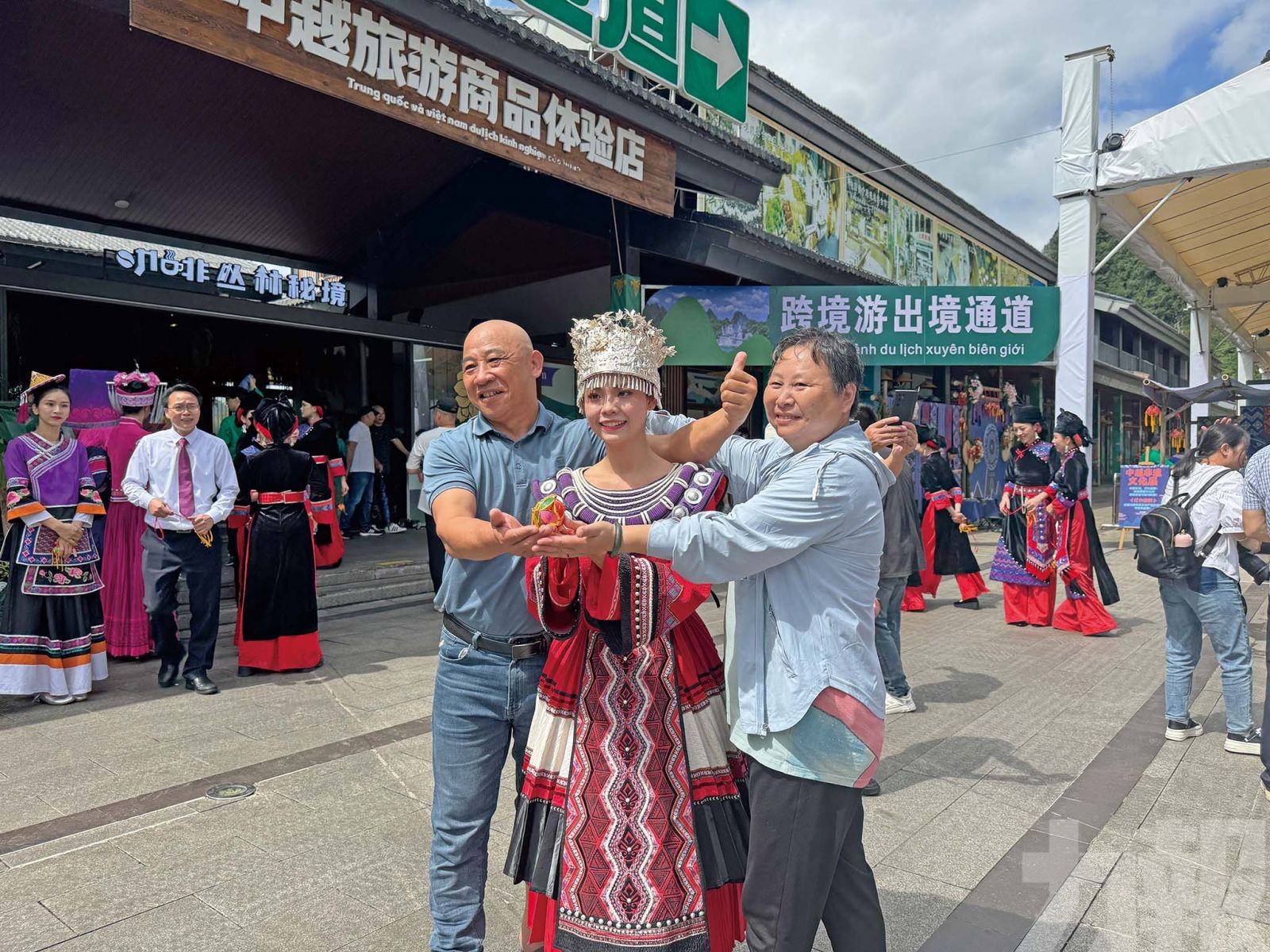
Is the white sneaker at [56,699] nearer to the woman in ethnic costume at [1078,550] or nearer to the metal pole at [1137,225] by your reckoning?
the woman in ethnic costume at [1078,550]

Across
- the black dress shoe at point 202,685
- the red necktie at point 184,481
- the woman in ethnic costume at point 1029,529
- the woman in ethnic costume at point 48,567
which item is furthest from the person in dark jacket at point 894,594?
the woman in ethnic costume at point 48,567

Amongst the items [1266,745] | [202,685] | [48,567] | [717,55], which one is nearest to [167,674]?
[202,685]

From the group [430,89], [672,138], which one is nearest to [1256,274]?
[672,138]

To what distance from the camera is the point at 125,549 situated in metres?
6.11

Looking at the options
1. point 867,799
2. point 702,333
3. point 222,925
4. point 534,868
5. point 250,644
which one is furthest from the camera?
point 702,333

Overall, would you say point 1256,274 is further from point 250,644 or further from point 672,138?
point 250,644

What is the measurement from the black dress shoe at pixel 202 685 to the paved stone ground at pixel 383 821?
2.4 inches

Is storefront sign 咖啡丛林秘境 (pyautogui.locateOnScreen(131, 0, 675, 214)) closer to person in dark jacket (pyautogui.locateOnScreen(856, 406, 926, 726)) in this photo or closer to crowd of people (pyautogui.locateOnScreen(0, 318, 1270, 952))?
crowd of people (pyautogui.locateOnScreen(0, 318, 1270, 952))

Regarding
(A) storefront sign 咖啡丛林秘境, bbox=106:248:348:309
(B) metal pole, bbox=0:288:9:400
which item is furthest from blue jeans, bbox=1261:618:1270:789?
(A) storefront sign 咖啡丛林秘境, bbox=106:248:348:309

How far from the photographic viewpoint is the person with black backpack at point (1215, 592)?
4293 millimetres

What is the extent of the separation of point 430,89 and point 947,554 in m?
6.55

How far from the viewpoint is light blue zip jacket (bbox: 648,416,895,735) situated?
1.83m

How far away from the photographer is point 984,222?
22188mm

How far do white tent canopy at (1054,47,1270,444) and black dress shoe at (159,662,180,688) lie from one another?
9.57 metres
